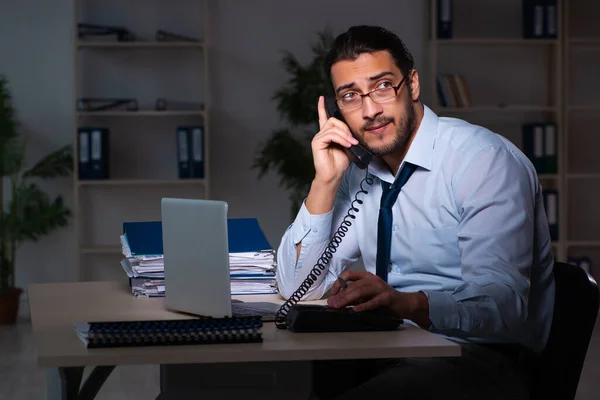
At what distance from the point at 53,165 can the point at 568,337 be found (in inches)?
187

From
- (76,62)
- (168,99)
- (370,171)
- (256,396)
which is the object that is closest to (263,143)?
(168,99)

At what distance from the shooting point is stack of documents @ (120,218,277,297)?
7.52 feet

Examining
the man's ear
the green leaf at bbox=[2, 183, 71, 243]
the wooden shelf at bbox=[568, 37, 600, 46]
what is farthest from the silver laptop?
the wooden shelf at bbox=[568, 37, 600, 46]

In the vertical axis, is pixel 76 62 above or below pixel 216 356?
above

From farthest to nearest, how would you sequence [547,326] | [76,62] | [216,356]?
[76,62] < [547,326] < [216,356]

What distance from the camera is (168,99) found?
6.47 metres

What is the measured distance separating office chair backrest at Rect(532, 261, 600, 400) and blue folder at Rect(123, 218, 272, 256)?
27.2 inches

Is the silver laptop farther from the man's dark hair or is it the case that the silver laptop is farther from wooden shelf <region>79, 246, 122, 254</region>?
wooden shelf <region>79, 246, 122, 254</region>

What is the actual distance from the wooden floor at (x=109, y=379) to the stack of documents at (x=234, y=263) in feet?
6.20

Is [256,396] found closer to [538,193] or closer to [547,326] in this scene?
[547,326]

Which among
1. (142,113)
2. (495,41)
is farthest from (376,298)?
(495,41)

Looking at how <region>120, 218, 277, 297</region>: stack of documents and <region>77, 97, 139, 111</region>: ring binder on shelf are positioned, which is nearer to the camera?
<region>120, 218, 277, 297</region>: stack of documents

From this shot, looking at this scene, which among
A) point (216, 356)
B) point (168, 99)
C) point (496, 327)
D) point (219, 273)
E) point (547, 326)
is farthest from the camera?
point (168, 99)

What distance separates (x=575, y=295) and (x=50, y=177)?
4.96 m
